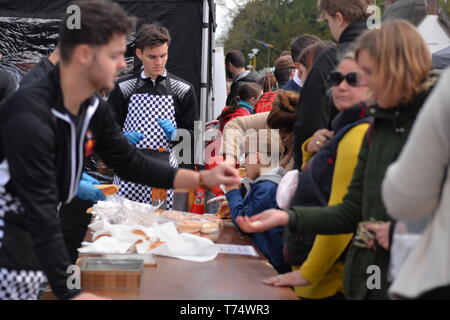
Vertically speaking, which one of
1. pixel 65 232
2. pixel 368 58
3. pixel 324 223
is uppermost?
pixel 368 58

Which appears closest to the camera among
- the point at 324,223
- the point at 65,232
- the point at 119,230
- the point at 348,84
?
the point at 324,223

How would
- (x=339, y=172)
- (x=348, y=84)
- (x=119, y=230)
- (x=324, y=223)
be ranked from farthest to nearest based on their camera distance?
(x=119, y=230), (x=348, y=84), (x=339, y=172), (x=324, y=223)

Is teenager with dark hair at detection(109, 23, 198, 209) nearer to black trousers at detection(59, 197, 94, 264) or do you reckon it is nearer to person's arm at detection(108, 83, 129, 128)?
person's arm at detection(108, 83, 129, 128)

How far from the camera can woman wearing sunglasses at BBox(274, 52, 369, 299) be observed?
2447 millimetres

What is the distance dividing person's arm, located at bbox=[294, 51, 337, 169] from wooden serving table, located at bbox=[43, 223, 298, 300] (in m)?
0.88

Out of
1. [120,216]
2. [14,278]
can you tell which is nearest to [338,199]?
[14,278]

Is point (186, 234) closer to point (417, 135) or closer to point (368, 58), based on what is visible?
point (368, 58)

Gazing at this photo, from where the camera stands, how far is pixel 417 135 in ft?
4.48

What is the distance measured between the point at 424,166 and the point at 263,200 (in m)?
1.96

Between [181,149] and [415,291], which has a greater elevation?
[415,291]

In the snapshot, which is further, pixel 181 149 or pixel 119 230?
pixel 181 149

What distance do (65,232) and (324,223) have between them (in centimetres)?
276

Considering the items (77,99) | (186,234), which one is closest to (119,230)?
(186,234)
